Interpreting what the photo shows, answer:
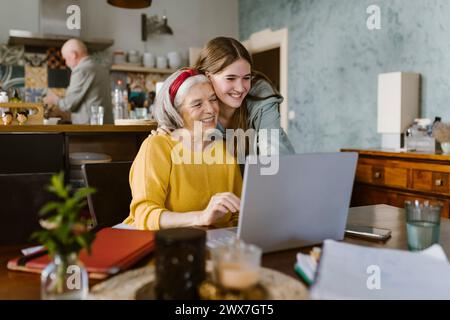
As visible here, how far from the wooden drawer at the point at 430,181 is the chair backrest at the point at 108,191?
209 centimetres

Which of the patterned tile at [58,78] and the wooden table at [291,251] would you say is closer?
the wooden table at [291,251]

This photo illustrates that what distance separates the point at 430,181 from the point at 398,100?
30.1 inches

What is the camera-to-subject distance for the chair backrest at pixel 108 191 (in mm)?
1615

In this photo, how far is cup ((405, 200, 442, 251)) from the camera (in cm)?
112

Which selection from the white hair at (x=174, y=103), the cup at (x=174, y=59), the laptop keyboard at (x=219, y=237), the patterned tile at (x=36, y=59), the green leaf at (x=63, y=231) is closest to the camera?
the green leaf at (x=63, y=231)

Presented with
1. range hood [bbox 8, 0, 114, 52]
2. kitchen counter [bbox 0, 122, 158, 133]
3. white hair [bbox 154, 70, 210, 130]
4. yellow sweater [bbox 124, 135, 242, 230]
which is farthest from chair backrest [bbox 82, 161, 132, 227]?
range hood [bbox 8, 0, 114, 52]

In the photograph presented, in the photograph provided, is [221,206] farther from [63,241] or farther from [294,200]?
[63,241]

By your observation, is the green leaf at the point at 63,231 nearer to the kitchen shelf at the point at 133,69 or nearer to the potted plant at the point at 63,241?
the potted plant at the point at 63,241

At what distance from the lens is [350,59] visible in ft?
13.9

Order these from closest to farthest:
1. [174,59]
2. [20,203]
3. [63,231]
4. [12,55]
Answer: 1. [63,231]
2. [20,203]
3. [12,55]
4. [174,59]

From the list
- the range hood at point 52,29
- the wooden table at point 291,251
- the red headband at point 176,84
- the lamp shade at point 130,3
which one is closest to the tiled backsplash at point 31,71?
the range hood at point 52,29

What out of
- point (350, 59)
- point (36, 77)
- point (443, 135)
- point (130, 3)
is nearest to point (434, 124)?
point (443, 135)

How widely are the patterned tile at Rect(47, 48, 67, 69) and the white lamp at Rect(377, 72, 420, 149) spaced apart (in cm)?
367
